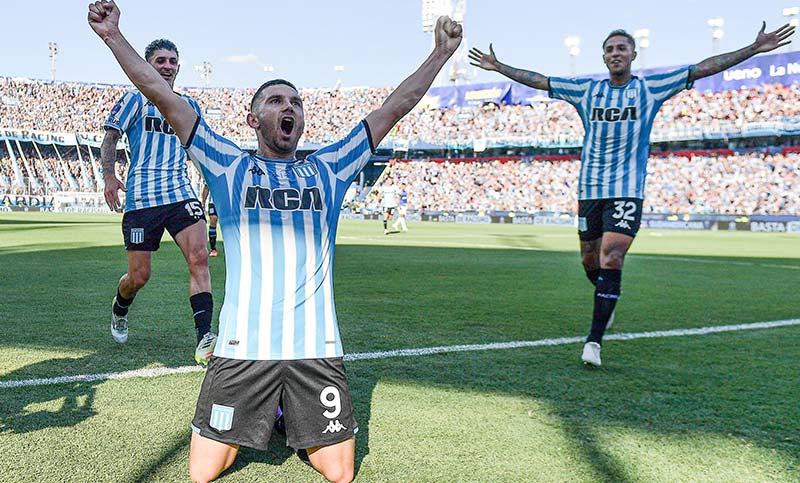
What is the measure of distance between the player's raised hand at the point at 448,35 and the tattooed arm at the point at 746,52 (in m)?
2.83

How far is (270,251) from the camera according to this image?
127 inches

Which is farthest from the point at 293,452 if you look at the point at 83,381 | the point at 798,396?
the point at 798,396

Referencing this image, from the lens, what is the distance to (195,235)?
5.53 meters

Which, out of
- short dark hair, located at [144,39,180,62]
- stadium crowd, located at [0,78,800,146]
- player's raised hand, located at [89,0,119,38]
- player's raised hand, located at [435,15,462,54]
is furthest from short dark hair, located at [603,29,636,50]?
stadium crowd, located at [0,78,800,146]

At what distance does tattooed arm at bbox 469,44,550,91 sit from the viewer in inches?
228

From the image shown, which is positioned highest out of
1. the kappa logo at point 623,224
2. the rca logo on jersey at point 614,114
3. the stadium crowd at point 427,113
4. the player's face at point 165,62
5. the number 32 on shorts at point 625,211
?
the stadium crowd at point 427,113

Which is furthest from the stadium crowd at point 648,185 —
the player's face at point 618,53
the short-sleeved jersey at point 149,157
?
A: the short-sleeved jersey at point 149,157

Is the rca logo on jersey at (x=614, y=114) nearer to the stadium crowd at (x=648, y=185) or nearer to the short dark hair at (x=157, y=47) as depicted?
the short dark hair at (x=157, y=47)

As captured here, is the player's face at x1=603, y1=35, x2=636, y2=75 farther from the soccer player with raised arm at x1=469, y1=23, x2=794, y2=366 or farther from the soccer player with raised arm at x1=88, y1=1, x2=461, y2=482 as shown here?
the soccer player with raised arm at x1=88, y1=1, x2=461, y2=482

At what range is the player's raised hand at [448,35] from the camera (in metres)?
3.47

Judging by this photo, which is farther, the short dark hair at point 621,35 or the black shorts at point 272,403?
the short dark hair at point 621,35

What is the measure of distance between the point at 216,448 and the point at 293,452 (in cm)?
47

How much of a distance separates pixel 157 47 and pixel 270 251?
2.76 m

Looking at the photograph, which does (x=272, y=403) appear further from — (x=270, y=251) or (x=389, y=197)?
(x=389, y=197)
